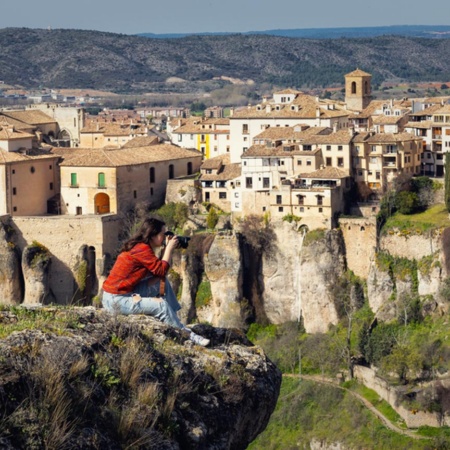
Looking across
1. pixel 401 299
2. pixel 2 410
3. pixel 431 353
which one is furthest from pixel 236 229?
pixel 2 410

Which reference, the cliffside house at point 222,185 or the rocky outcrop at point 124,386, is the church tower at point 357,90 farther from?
the rocky outcrop at point 124,386

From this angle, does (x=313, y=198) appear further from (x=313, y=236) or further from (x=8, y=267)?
(x=8, y=267)

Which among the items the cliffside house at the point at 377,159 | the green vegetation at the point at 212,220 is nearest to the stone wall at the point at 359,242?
the cliffside house at the point at 377,159

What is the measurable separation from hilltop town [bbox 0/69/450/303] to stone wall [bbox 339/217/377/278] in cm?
47

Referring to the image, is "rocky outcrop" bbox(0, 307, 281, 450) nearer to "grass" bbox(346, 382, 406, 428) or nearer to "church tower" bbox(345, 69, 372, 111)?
"grass" bbox(346, 382, 406, 428)

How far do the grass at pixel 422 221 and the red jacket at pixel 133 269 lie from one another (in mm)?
29484

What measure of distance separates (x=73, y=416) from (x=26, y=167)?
121 feet

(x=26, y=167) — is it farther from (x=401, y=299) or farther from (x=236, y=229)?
(x=401, y=299)

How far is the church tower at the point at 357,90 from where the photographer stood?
184 feet

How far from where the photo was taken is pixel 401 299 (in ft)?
126

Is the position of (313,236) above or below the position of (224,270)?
above

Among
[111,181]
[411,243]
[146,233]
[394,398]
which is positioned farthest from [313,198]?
[146,233]

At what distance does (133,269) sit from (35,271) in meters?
32.7

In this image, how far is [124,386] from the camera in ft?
28.2
